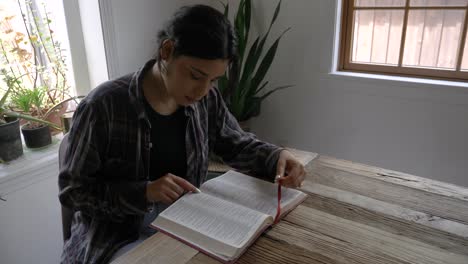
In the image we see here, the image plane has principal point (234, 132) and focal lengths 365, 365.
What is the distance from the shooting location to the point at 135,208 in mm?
936

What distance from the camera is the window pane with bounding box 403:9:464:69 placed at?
6.43ft

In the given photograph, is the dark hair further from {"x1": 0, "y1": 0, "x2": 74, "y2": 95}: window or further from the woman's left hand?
{"x1": 0, "y1": 0, "x2": 74, "y2": 95}: window

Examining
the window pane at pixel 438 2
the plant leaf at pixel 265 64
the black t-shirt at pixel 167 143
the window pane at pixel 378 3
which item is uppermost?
the window pane at pixel 378 3

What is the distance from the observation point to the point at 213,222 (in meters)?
0.87

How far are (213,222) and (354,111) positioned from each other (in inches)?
64.4

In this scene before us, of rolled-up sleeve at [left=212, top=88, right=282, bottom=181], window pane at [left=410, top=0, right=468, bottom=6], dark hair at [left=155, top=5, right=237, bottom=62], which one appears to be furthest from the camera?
window pane at [left=410, top=0, right=468, bottom=6]

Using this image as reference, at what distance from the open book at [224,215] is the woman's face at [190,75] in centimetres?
28

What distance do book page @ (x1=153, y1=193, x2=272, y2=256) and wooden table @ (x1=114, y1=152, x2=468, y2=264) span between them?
0.03 metres

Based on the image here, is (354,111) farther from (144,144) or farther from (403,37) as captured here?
(144,144)

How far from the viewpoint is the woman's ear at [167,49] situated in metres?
0.97

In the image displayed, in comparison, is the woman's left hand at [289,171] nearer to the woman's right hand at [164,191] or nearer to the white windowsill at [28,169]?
the woman's right hand at [164,191]

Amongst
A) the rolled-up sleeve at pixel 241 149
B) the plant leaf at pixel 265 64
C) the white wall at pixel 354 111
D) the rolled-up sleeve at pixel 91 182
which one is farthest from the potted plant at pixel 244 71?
the rolled-up sleeve at pixel 91 182

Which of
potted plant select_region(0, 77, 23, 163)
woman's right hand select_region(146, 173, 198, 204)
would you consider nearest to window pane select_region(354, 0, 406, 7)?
woman's right hand select_region(146, 173, 198, 204)

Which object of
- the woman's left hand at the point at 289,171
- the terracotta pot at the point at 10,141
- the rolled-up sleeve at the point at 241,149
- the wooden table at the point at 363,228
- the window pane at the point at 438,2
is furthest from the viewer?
the window pane at the point at 438,2
